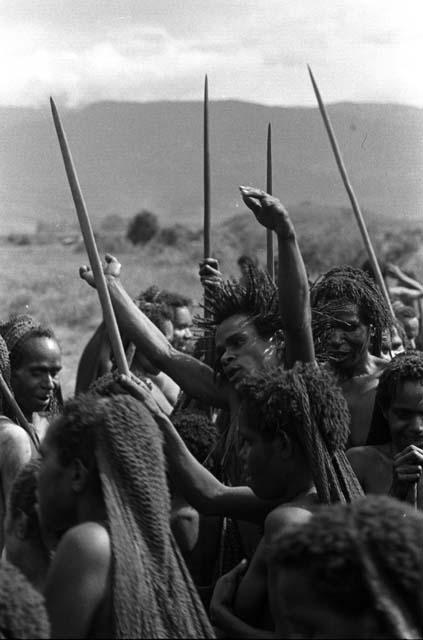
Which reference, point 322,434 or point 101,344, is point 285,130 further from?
point 322,434

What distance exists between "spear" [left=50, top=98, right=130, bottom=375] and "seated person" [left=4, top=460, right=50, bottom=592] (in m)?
0.69

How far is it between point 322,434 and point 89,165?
40.7 metres

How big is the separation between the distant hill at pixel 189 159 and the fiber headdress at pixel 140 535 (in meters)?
22.5

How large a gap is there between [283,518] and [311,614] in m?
0.94

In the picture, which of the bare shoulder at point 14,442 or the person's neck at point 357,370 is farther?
the person's neck at point 357,370

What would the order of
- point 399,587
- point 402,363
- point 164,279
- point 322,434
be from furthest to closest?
point 164,279, point 402,363, point 322,434, point 399,587

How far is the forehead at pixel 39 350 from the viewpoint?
5301mm

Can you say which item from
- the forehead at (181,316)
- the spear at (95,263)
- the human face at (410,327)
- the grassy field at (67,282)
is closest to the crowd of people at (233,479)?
the spear at (95,263)

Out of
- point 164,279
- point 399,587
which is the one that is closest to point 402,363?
point 399,587

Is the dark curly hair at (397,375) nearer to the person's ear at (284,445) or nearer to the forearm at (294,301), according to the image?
the forearm at (294,301)

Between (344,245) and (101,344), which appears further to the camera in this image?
(344,245)

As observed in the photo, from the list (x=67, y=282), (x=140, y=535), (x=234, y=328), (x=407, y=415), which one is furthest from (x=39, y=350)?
(x=67, y=282)

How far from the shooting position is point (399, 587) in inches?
98.2

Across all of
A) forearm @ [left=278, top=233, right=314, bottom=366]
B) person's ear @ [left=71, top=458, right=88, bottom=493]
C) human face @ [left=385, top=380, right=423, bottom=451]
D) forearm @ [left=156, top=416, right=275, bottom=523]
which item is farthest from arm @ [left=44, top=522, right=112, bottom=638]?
human face @ [left=385, top=380, right=423, bottom=451]
